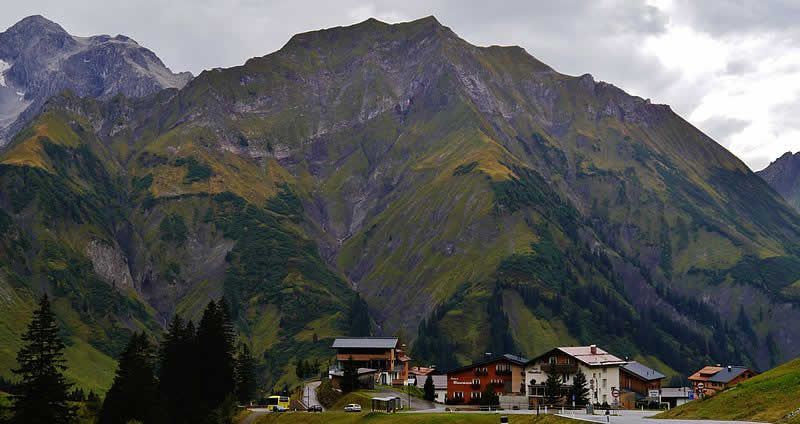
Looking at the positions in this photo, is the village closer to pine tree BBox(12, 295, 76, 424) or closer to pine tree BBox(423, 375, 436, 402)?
pine tree BBox(423, 375, 436, 402)

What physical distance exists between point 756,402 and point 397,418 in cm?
4783

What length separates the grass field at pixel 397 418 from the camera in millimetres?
114062

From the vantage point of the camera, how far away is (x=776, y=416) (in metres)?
91.3

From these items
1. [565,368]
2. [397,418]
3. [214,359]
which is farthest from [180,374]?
[565,368]

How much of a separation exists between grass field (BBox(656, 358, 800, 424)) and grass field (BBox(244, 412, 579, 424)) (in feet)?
50.7

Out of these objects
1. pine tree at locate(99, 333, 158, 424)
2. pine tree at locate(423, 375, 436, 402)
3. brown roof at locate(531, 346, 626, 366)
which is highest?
brown roof at locate(531, 346, 626, 366)

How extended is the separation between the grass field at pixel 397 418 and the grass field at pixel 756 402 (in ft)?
50.7

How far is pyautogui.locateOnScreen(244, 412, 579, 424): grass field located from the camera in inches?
4491

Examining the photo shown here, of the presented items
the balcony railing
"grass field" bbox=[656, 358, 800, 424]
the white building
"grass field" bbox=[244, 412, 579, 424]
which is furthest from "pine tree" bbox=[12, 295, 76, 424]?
the balcony railing

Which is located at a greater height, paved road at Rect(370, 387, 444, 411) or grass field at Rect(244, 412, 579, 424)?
paved road at Rect(370, 387, 444, 411)

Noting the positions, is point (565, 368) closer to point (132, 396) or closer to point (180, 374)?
point (180, 374)

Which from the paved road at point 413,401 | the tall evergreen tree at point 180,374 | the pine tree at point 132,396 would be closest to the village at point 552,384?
the paved road at point 413,401

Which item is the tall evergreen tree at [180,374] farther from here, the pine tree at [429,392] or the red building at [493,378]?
the red building at [493,378]

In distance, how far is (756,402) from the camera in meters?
101
